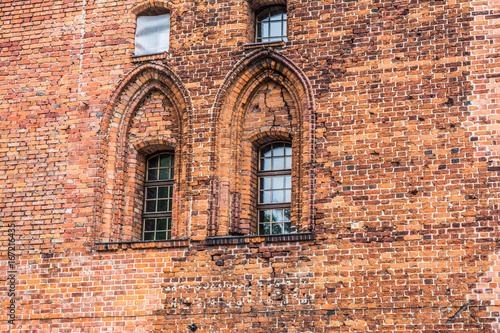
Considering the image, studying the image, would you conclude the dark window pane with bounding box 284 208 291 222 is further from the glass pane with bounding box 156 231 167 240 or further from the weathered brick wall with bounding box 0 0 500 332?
the glass pane with bounding box 156 231 167 240

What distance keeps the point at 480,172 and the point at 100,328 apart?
19.9 ft

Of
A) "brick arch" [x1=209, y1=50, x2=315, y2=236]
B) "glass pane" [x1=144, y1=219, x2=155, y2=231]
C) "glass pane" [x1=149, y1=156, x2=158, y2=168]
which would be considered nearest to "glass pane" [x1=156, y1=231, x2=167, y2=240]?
"glass pane" [x1=144, y1=219, x2=155, y2=231]

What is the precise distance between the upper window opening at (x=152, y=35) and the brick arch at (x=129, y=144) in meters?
0.40

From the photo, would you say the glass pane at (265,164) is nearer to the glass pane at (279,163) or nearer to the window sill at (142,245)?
the glass pane at (279,163)

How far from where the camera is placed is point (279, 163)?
12.0 meters

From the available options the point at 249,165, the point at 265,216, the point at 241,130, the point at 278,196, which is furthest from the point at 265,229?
the point at 241,130

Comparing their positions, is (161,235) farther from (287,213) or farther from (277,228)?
(287,213)

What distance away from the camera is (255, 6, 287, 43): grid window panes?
40.7 ft

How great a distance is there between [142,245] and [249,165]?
2083 millimetres

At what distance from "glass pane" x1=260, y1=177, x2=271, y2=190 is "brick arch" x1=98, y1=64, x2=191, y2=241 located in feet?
4.04

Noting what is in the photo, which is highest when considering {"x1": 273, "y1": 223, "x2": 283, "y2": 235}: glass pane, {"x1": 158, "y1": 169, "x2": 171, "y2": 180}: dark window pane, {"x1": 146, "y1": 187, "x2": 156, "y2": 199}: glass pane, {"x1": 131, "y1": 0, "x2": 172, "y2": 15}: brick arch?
{"x1": 131, "y1": 0, "x2": 172, "y2": 15}: brick arch

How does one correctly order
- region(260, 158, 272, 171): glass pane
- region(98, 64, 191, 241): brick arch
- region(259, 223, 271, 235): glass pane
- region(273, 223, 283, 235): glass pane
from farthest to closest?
region(98, 64, 191, 241): brick arch → region(260, 158, 272, 171): glass pane → region(259, 223, 271, 235): glass pane → region(273, 223, 283, 235): glass pane

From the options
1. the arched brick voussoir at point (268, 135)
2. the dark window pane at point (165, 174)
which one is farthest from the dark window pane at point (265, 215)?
the dark window pane at point (165, 174)

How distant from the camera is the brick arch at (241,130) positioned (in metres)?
11.5
